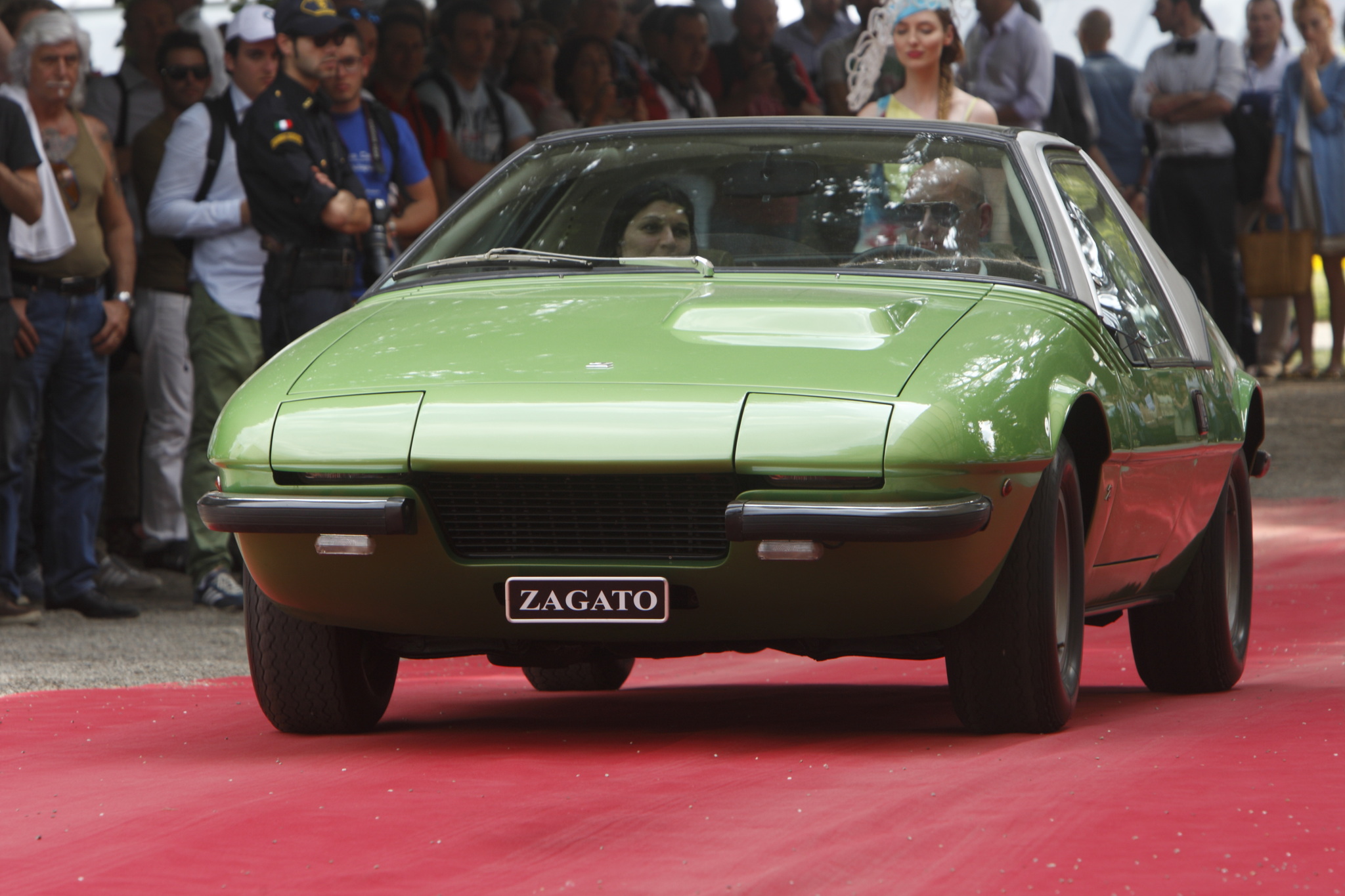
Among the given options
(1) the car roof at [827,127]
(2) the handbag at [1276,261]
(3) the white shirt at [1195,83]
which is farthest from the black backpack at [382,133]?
(2) the handbag at [1276,261]

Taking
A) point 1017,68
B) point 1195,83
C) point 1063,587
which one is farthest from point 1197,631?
point 1195,83

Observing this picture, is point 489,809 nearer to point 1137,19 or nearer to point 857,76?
point 857,76

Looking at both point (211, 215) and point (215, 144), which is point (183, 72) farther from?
point (211, 215)

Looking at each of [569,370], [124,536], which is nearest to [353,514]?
[569,370]

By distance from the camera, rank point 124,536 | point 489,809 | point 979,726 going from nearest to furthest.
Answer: point 489,809 < point 979,726 < point 124,536

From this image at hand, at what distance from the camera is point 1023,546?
180 inches

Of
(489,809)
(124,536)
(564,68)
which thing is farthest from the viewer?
(564,68)

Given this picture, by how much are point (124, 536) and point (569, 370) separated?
6.74 metres

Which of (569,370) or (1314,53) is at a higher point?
(569,370)

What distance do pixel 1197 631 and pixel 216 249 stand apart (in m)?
4.64

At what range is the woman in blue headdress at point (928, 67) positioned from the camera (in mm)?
8008

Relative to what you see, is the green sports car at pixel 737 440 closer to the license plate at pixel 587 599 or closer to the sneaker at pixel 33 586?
the license plate at pixel 587 599

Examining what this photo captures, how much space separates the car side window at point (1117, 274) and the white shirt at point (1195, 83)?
32.1 ft

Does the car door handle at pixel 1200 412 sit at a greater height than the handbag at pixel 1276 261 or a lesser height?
greater
